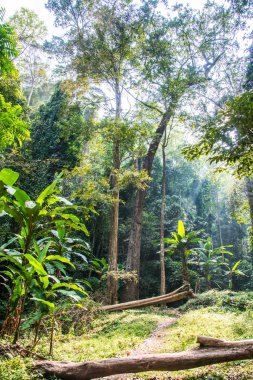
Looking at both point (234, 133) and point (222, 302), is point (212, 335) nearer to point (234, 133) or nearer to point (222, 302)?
point (234, 133)

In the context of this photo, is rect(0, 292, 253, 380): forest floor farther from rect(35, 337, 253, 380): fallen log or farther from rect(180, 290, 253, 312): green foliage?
rect(35, 337, 253, 380): fallen log

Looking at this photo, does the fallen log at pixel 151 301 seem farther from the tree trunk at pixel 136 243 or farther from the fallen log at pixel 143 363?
the fallen log at pixel 143 363

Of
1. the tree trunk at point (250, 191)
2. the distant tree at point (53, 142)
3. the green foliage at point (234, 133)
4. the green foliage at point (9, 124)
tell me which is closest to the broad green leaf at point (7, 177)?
the green foliage at point (9, 124)

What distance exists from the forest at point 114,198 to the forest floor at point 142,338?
0.03 meters

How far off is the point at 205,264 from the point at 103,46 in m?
11.0

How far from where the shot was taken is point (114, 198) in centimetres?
833

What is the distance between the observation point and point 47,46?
485 inches

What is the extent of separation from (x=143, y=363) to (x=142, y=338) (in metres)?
2.71

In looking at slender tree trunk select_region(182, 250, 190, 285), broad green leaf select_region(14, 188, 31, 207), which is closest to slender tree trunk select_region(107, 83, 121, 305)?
slender tree trunk select_region(182, 250, 190, 285)

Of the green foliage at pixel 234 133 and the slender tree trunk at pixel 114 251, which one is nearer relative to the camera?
the green foliage at pixel 234 133

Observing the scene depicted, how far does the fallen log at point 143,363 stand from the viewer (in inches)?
103

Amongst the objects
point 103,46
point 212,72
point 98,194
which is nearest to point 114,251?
point 98,194

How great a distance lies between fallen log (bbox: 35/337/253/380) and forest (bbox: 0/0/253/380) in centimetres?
1

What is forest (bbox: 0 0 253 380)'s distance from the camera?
287 cm
